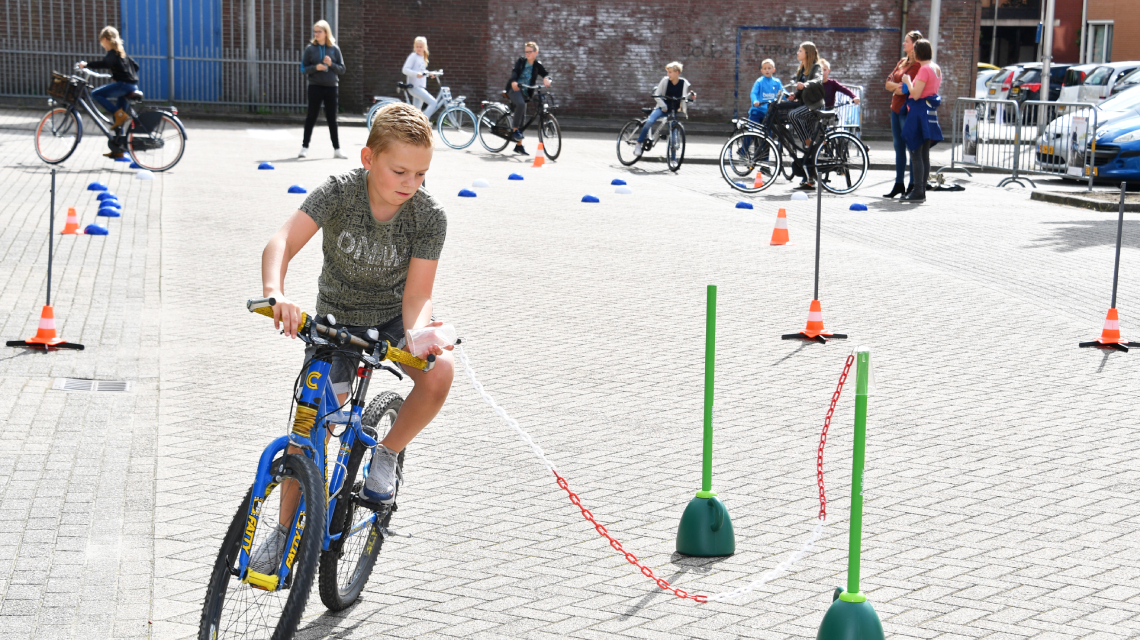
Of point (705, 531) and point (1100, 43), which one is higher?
point (1100, 43)

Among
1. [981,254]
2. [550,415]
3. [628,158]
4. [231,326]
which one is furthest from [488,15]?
[550,415]

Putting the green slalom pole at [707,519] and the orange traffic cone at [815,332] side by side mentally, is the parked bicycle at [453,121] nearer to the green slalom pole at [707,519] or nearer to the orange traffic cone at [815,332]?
the orange traffic cone at [815,332]

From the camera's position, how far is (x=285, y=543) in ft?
11.9

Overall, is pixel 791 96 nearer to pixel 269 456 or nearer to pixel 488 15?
pixel 488 15

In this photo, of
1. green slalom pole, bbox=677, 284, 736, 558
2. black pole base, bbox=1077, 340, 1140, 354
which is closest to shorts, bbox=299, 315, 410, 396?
green slalom pole, bbox=677, 284, 736, 558

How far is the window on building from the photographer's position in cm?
4950

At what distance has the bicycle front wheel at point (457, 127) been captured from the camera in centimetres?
2284

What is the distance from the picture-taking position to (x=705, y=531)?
489cm

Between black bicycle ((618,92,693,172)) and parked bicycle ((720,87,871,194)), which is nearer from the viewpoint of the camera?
parked bicycle ((720,87,871,194))

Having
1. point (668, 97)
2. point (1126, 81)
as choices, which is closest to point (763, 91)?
point (668, 97)

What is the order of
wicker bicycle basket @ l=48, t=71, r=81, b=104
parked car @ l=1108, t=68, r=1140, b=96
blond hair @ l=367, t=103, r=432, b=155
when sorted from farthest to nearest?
parked car @ l=1108, t=68, r=1140, b=96 < wicker bicycle basket @ l=48, t=71, r=81, b=104 < blond hair @ l=367, t=103, r=432, b=155

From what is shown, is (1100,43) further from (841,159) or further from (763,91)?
(841,159)

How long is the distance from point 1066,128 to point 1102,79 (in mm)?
13473

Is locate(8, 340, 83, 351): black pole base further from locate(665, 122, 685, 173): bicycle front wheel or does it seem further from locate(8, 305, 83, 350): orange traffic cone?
locate(665, 122, 685, 173): bicycle front wheel
